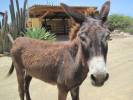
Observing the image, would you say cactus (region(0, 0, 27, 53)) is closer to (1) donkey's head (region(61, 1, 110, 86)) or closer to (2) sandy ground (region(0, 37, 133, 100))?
(2) sandy ground (region(0, 37, 133, 100))

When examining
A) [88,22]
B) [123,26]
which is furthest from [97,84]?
[123,26]

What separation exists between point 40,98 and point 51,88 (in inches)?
33.3

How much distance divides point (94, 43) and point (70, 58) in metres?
1.12

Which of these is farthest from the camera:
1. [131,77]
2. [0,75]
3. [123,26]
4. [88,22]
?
[123,26]

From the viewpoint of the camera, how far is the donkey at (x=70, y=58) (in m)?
3.93

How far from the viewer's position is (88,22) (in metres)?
4.28

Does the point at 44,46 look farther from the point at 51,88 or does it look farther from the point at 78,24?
the point at 51,88

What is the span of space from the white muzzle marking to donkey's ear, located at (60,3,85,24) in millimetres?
685

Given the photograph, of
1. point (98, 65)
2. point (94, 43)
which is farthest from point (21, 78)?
point (98, 65)

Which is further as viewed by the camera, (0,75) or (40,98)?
(0,75)

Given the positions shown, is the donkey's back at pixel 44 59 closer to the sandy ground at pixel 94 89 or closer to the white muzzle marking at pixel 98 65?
the white muzzle marking at pixel 98 65

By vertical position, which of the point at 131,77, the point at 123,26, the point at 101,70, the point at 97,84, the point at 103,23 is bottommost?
the point at 123,26

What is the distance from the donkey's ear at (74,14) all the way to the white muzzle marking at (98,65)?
2.25ft

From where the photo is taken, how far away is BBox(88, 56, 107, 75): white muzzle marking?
377cm
